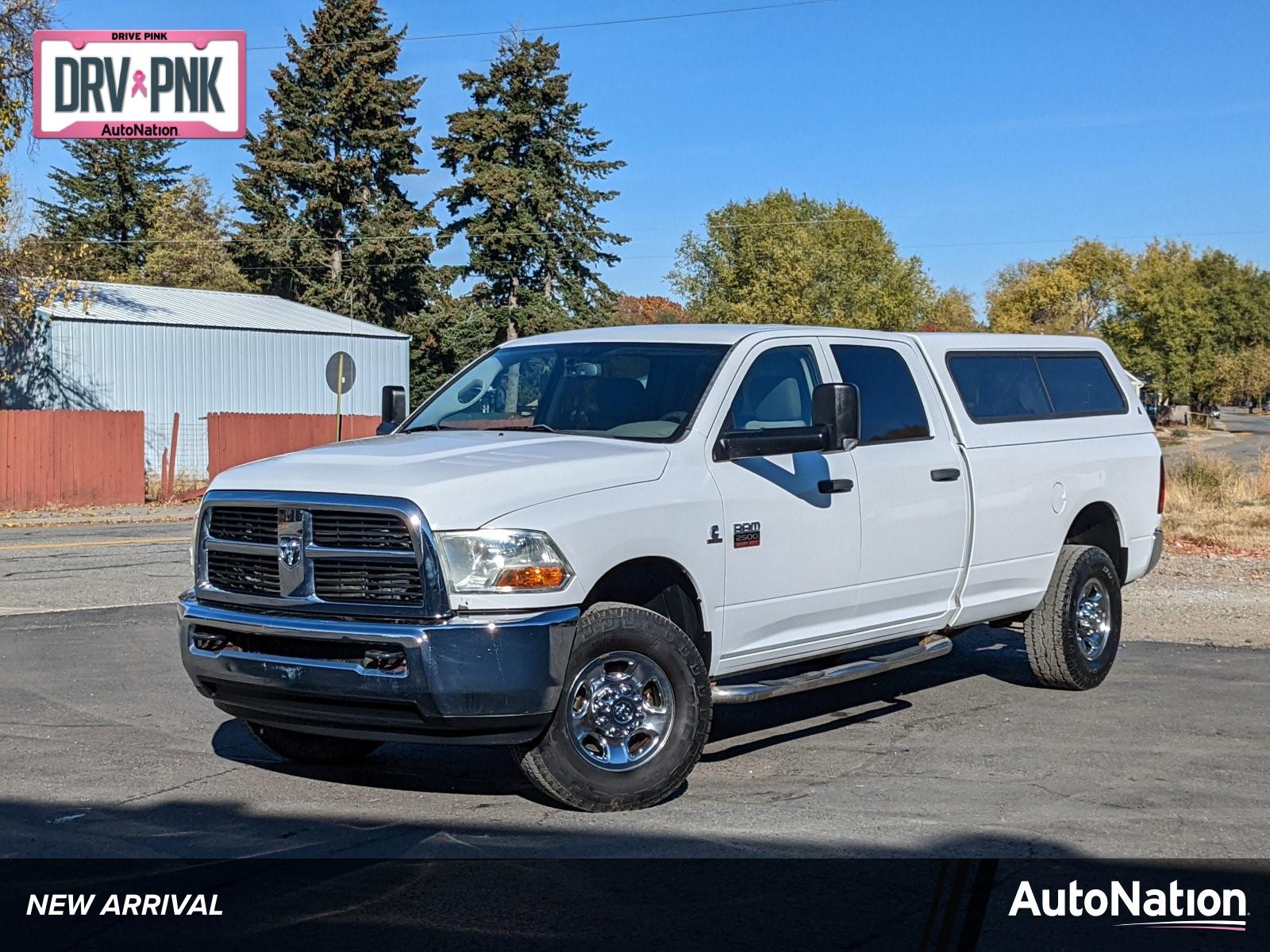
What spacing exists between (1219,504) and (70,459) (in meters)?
21.4

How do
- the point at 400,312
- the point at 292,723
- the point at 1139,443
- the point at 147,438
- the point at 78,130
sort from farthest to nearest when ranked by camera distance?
the point at 400,312 → the point at 147,438 → the point at 78,130 → the point at 1139,443 → the point at 292,723

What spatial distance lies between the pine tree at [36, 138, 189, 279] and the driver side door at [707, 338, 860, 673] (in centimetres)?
7162

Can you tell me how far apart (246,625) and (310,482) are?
638 mm

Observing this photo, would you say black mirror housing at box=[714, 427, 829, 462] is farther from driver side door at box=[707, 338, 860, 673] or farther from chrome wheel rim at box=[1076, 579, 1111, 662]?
chrome wheel rim at box=[1076, 579, 1111, 662]

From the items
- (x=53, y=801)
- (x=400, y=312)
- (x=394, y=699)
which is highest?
(x=400, y=312)

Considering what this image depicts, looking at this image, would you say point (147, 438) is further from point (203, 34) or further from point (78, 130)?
point (203, 34)

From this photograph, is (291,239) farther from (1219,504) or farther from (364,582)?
(364,582)

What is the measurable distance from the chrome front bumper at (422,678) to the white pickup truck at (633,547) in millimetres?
11

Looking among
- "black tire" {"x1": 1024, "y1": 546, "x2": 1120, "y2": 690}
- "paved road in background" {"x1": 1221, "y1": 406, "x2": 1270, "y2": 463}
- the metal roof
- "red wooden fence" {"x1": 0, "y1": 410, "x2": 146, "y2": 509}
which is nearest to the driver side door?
"black tire" {"x1": 1024, "y1": 546, "x2": 1120, "y2": 690}

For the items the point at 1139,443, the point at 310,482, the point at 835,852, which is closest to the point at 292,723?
the point at 310,482

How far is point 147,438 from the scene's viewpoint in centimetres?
3862

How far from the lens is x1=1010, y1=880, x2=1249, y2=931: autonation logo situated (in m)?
4.77

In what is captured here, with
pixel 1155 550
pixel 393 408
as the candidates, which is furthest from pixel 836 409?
pixel 1155 550

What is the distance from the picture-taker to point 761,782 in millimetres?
6762
